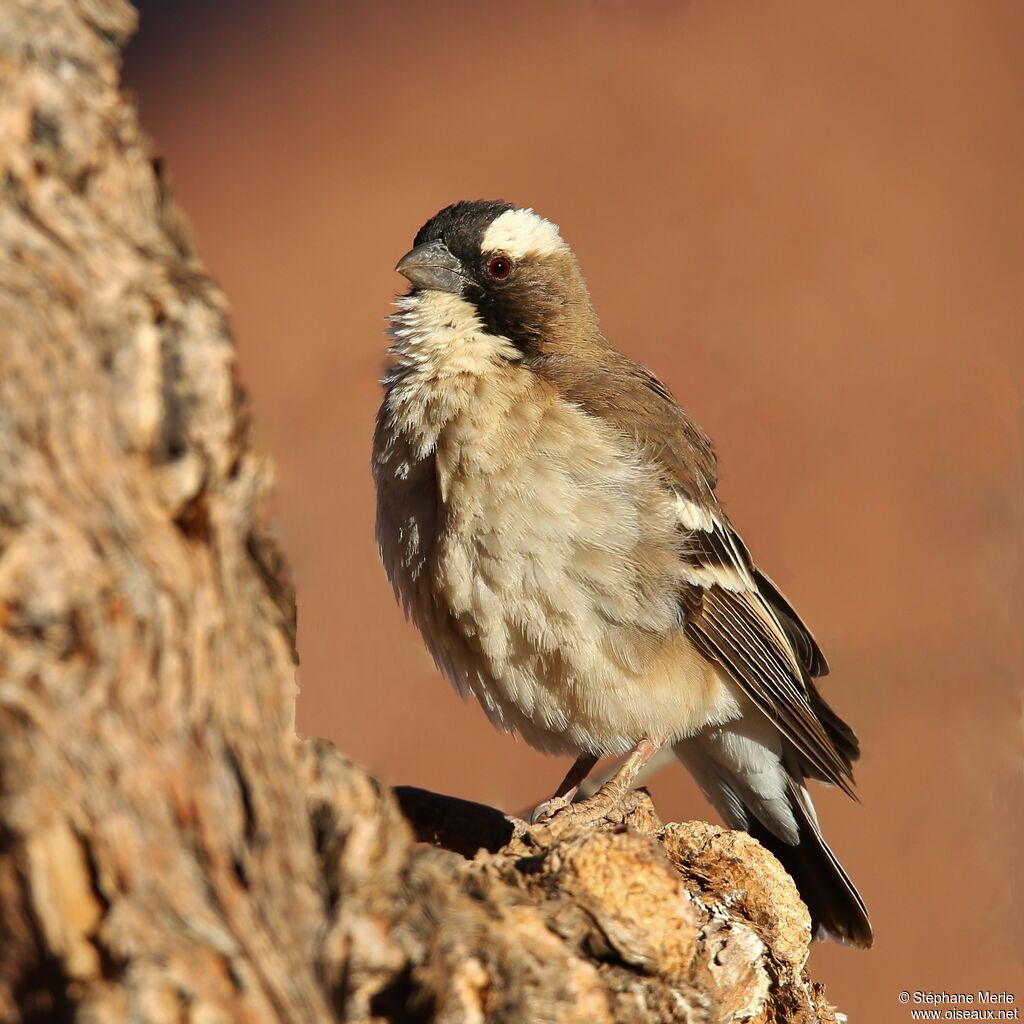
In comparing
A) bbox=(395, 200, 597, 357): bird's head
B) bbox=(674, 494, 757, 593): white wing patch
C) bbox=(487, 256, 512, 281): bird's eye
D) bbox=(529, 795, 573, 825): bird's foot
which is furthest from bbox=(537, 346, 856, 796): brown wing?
bbox=(529, 795, 573, 825): bird's foot

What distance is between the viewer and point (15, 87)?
1606 mm

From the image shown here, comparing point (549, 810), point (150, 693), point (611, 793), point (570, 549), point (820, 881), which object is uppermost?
point (570, 549)

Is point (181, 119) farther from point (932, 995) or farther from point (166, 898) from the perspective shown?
point (166, 898)

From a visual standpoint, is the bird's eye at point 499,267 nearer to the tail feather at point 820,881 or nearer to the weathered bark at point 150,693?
the tail feather at point 820,881

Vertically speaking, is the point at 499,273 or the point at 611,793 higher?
the point at 499,273

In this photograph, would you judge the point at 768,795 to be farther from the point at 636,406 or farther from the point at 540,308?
the point at 540,308

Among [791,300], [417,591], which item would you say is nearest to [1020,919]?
[791,300]

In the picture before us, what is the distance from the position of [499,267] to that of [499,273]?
0.02 meters

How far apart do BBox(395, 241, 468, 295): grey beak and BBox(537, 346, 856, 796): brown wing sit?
33cm

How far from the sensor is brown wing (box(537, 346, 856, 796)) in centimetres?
356

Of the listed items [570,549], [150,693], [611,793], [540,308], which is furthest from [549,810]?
[150,693]

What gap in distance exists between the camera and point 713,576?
12.0 ft

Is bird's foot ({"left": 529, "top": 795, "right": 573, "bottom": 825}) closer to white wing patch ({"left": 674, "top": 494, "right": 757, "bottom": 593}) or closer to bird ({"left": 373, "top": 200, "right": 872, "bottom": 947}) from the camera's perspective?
bird ({"left": 373, "top": 200, "right": 872, "bottom": 947})

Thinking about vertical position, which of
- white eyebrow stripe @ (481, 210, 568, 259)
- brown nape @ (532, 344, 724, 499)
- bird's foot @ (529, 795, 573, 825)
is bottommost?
bird's foot @ (529, 795, 573, 825)
